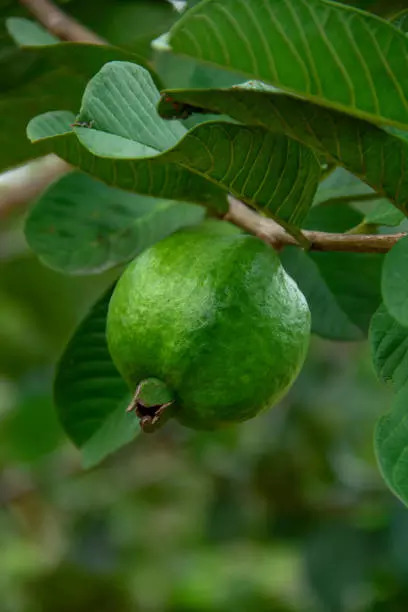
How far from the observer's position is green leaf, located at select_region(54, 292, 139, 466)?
1.24 m

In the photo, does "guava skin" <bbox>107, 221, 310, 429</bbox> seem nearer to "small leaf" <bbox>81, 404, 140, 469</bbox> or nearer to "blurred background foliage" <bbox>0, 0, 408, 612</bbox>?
"small leaf" <bbox>81, 404, 140, 469</bbox>

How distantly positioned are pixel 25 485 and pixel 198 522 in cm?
62

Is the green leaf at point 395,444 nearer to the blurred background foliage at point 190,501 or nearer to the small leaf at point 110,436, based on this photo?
the small leaf at point 110,436

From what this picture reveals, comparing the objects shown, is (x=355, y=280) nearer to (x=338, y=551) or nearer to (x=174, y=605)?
(x=338, y=551)

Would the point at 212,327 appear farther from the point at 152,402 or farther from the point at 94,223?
the point at 94,223

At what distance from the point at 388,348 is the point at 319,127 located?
27 centimetres

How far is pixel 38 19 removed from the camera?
1.57 m

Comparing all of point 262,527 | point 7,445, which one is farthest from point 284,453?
point 7,445

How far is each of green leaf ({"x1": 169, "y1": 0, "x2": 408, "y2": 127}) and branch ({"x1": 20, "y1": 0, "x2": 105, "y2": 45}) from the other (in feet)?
2.86

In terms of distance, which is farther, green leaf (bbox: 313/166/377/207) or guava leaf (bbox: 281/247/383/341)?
guava leaf (bbox: 281/247/383/341)

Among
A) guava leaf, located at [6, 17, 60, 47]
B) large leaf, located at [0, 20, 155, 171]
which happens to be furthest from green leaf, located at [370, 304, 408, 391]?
guava leaf, located at [6, 17, 60, 47]

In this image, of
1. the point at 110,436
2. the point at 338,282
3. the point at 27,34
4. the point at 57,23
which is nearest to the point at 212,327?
the point at 110,436

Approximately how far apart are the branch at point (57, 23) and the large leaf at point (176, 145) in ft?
2.17

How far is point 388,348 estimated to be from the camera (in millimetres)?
915
